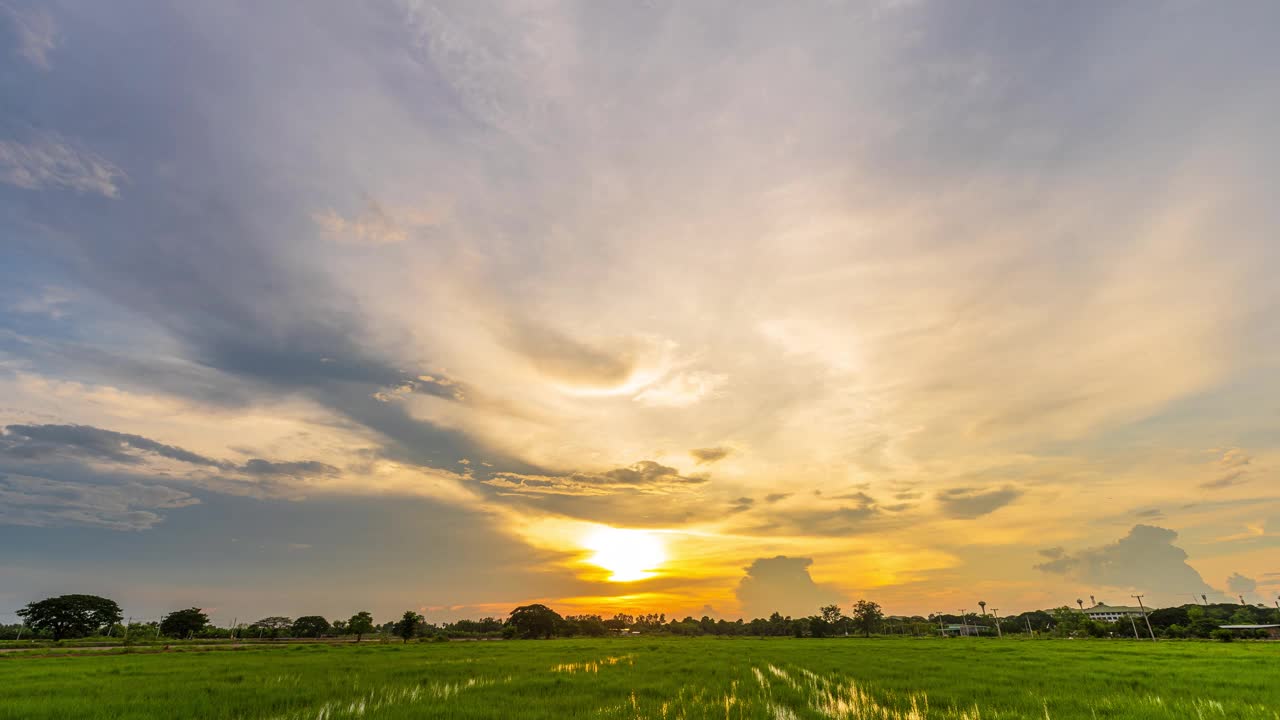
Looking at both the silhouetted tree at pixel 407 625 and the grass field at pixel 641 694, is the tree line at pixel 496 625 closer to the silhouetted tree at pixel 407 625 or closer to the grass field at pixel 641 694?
the silhouetted tree at pixel 407 625

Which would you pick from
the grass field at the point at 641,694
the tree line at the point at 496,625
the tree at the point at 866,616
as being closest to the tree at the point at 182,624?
the tree line at the point at 496,625

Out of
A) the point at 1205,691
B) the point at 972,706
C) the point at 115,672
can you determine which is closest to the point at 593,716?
the point at 972,706

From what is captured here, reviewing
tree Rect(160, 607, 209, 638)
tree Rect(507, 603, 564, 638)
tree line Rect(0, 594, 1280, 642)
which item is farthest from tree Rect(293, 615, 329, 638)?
tree Rect(507, 603, 564, 638)

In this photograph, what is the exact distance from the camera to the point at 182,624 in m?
75.9

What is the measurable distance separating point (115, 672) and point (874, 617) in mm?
165253

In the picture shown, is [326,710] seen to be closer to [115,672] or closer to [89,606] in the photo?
[115,672]

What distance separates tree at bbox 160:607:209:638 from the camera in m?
75.6

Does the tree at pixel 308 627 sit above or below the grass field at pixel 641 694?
below

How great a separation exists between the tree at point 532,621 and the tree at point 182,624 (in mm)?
53443

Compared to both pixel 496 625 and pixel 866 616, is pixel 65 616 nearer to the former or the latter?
pixel 496 625

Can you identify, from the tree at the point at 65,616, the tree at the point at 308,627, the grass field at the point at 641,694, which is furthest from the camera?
the tree at the point at 308,627

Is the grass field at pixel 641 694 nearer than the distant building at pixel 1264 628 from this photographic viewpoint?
Yes

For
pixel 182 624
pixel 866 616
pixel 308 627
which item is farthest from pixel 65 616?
pixel 866 616

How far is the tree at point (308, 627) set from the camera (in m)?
Answer: 96.5
